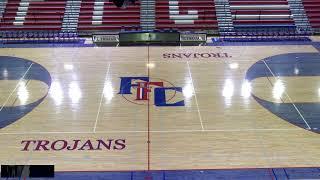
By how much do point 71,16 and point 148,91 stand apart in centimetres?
1102

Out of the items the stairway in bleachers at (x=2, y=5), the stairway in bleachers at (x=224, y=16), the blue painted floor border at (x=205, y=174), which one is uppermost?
the stairway in bleachers at (x=2, y=5)

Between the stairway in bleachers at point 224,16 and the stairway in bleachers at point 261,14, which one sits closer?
the stairway in bleachers at point 224,16

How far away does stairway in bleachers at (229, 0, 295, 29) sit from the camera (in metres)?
26.6

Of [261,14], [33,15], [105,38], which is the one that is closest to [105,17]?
[105,38]

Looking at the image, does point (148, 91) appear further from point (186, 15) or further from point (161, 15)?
point (186, 15)

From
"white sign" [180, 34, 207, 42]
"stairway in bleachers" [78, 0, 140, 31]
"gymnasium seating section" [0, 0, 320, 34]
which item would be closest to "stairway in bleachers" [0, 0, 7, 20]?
"gymnasium seating section" [0, 0, 320, 34]

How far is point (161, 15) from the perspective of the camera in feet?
89.2

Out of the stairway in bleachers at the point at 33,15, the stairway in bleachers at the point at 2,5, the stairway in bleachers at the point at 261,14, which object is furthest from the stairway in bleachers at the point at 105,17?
the stairway in bleachers at the point at 261,14

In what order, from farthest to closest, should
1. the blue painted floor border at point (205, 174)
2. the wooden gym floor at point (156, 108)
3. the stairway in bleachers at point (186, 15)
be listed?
1. the stairway in bleachers at point (186, 15)
2. the wooden gym floor at point (156, 108)
3. the blue painted floor border at point (205, 174)

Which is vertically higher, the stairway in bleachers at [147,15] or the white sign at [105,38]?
the stairway in bleachers at [147,15]

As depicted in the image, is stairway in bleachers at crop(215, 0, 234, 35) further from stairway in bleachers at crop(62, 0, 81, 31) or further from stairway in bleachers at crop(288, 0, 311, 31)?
stairway in bleachers at crop(62, 0, 81, 31)

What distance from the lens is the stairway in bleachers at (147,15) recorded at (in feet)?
86.4

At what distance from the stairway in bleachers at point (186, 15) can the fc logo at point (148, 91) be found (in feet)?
25.8

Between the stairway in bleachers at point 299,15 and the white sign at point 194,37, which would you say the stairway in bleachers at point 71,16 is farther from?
the stairway in bleachers at point 299,15
